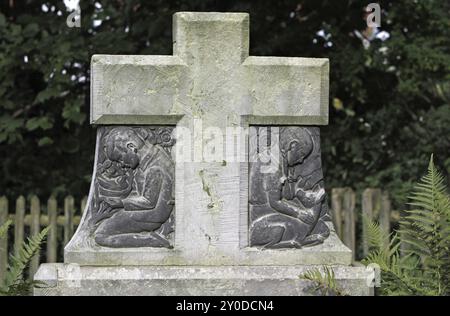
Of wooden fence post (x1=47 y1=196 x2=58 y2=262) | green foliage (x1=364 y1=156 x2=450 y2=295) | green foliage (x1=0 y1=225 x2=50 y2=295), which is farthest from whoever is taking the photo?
wooden fence post (x1=47 y1=196 x2=58 y2=262)

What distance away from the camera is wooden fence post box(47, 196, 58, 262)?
7.95 meters

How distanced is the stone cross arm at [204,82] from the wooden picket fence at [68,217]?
10.5 ft

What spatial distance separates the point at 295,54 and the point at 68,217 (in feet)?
8.53

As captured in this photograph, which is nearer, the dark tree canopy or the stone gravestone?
the stone gravestone

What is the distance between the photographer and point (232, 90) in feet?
16.2

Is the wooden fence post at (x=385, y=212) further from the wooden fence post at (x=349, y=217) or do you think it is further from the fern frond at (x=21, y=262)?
the fern frond at (x=21, y=262)

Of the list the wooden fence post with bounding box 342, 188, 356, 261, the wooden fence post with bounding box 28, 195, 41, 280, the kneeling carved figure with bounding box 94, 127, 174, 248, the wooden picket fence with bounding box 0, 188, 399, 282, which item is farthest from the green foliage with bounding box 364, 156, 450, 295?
the wooden fence post with bounding box 28, 195, 41, 280

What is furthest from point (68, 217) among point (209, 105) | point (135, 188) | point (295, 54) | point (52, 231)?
point (209, 105)

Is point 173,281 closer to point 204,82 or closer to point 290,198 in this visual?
point 290,198

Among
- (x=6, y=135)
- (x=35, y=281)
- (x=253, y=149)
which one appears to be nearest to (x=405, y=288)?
(x=253, y=149)

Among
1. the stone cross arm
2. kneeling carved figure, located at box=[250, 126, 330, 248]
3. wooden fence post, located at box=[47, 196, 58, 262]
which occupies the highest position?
the stone cross arm

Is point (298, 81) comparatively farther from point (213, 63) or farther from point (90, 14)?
point (90, 14)

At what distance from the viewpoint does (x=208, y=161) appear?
194 inches

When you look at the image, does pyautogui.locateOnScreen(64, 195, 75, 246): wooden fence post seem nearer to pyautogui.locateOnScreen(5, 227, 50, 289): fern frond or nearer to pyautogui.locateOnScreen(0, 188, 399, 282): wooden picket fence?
pyautogui.locateOnScreen(0, 188, 399, 282): wooden picket fence
